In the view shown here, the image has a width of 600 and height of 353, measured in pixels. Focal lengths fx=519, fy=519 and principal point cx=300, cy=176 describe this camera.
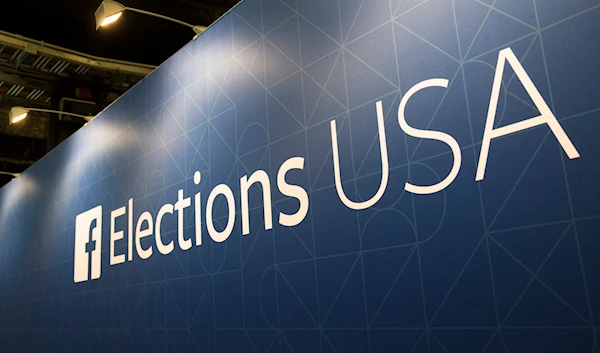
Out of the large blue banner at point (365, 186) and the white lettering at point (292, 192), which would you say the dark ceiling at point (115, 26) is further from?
the white lettering at point (292, 192)

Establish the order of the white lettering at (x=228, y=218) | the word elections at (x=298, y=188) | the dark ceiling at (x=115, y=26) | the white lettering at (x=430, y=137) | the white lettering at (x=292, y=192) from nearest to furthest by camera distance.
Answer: the word elections at (x=298, y=188) < the white lettering at (x=430, y=137) < the white lettering at (x=292, y=192) < the white lettering at (x=228, y=218) < the dark ceiling at (x=115, y=26)

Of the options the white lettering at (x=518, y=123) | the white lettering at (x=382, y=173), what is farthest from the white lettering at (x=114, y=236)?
the white lettering at (x=518, y=123)

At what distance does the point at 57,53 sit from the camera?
620 cm

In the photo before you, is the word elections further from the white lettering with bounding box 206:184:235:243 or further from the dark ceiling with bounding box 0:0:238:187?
the dark ceiling with bounding box 0:0:238:187

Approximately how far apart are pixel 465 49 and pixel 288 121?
1.11 meters

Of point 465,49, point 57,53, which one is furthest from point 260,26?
point 57,53

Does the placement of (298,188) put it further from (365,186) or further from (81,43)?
(81,43)

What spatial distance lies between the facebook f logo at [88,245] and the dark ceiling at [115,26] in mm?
2431

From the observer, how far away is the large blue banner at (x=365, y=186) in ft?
5.71

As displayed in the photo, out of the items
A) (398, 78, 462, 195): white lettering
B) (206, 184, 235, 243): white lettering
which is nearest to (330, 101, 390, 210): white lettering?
(398, 78, 462, 195): white lettering

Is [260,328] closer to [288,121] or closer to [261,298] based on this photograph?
[261,298]

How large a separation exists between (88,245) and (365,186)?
11.1 feet

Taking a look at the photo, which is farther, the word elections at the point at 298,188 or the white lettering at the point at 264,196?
the white lettering at the point at 264,196

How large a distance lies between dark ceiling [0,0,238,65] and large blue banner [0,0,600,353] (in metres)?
2.25
